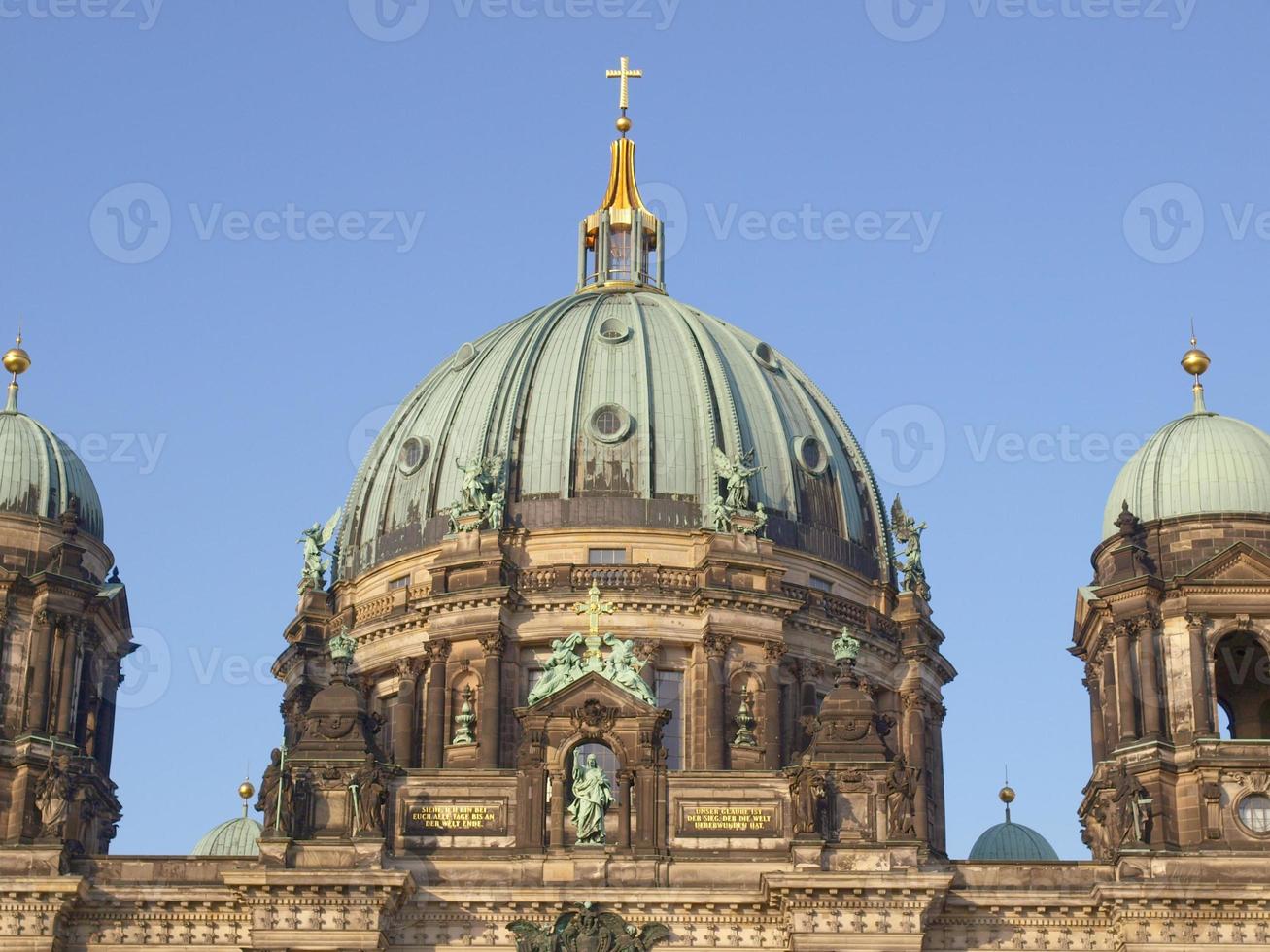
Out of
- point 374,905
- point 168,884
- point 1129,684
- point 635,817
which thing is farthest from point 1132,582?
point 168,884

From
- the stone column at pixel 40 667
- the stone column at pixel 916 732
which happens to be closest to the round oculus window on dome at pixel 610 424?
the stone column at pixel 916 732

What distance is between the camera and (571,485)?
251 ft

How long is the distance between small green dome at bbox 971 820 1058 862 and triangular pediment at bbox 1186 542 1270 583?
12453 millimetres

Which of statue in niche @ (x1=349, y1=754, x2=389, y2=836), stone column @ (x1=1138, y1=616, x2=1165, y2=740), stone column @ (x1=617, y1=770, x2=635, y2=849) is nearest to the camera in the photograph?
statue in niche @ (x1=349, y1=754, x2=389, y2=836)

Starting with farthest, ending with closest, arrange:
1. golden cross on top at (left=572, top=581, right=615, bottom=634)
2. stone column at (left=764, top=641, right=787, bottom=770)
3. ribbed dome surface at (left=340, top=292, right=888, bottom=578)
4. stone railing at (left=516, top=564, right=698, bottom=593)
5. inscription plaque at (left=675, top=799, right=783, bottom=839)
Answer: ribbed dome surface at (left=340, top=292, right=888, bottom=578) < stone railing at (left=516, top=564, right=698, bottom=593) < stone column at (left=764, top=641, right=787, bottom=770) < golden cross on top at (left=572, top=581, right=615, bottom=634) < inscription plaque at (left=675, top=799, right=783, bottom=839)

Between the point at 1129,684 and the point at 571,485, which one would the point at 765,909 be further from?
the point at 571,485

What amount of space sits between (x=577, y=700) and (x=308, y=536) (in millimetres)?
17575

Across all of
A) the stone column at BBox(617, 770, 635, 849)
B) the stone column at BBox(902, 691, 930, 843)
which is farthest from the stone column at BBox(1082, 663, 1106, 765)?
the stone column at BBox(617, 770, 635, 849)

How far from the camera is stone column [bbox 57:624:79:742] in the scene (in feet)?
218

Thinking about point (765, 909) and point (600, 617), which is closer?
point (765, 909)

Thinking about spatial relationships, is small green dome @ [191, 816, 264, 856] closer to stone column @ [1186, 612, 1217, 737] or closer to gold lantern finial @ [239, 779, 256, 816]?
gold lantern finial @ [239, 779, 256, 816]

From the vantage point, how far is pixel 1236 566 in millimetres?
67125

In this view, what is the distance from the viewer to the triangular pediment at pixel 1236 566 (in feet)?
220

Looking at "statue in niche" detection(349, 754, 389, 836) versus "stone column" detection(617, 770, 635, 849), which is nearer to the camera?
"statue in niche" detection(349, 754, 389, 836)
